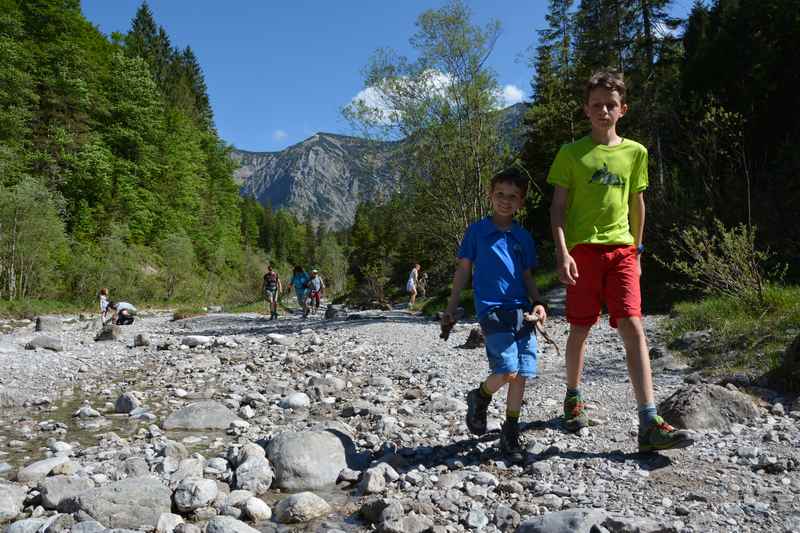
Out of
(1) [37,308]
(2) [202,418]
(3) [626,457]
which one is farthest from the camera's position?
(1) [37,308]

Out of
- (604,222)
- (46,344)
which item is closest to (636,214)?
(604,222)

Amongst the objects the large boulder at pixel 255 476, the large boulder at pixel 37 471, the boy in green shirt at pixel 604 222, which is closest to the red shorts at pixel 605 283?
the boy in green shirt at pixel 604 222

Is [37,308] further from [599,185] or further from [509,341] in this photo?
[599,185]

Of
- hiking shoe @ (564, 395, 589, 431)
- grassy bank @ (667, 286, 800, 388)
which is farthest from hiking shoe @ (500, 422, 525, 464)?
grassy bank @ (667, 286, 800, 388)

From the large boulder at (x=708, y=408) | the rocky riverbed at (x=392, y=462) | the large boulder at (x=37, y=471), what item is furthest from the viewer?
the large boulder at (x=37, y=471)

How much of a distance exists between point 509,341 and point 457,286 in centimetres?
47

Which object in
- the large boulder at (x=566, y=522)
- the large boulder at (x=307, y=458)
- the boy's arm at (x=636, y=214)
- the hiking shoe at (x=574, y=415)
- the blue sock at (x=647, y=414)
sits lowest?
the large boulder at (x=307, y=458)

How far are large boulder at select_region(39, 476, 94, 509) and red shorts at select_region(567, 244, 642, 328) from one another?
3200 mm

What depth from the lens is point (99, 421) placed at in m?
5.48

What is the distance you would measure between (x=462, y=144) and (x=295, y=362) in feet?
29.3

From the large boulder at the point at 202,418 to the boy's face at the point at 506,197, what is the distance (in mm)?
3262

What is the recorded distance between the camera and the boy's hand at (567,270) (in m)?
3.08

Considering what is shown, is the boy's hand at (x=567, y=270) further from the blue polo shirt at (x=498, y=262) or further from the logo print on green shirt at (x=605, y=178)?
the logo print on green shirt at (x=605, y=178)

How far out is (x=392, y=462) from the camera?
351cm
